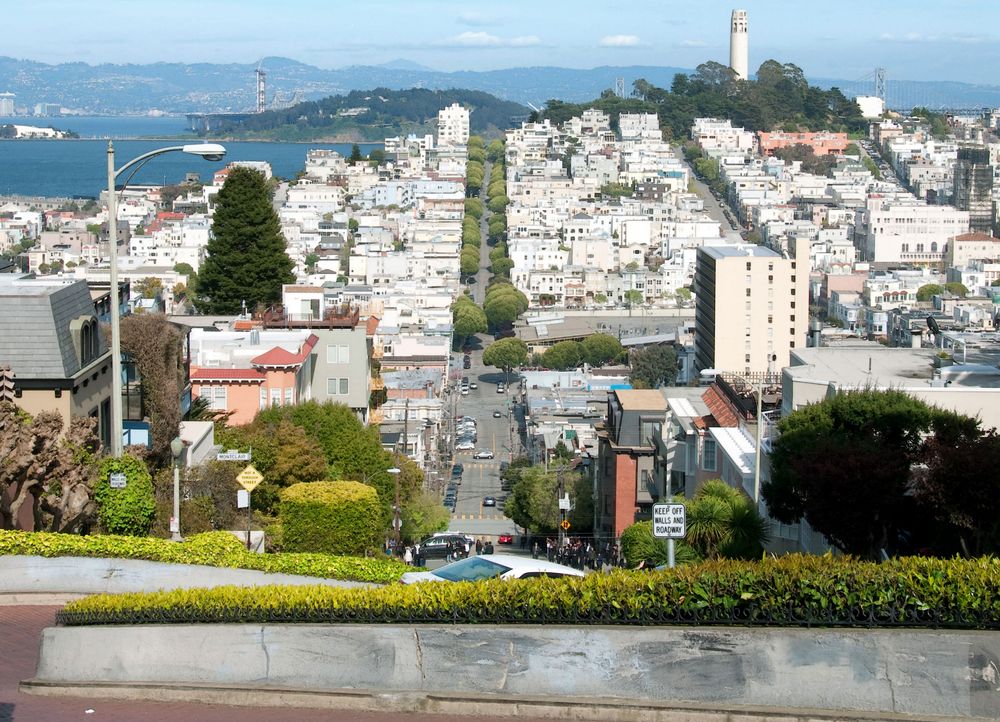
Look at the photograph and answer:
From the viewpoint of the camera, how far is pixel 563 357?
109 metres

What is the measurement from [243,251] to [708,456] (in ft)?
41.5

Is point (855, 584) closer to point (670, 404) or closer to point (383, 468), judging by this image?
point (383, 468)

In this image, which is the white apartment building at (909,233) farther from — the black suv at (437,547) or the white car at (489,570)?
the white car at (489,570)

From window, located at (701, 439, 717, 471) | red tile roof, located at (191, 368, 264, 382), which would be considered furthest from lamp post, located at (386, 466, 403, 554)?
window, located at (701, 439, 717, 471)

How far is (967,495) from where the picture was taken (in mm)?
12648

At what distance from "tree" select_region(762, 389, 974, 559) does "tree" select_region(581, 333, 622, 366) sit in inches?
3700

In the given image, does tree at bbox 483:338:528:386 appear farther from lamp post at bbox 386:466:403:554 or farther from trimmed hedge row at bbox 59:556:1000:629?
trimmed hedge row at bbox 59:556:1000:629

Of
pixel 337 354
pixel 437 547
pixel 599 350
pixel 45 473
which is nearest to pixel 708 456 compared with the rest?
pixel 437 547

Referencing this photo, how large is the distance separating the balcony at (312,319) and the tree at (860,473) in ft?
41.6

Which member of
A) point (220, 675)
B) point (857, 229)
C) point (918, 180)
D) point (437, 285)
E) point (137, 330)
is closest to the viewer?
point (220, 675)

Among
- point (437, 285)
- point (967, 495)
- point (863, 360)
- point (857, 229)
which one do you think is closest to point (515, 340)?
point (437, 285)

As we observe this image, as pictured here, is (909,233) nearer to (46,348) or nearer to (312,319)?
(312,319)

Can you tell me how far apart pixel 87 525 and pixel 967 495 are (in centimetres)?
637

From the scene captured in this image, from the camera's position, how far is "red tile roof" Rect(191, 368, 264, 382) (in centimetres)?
2439
